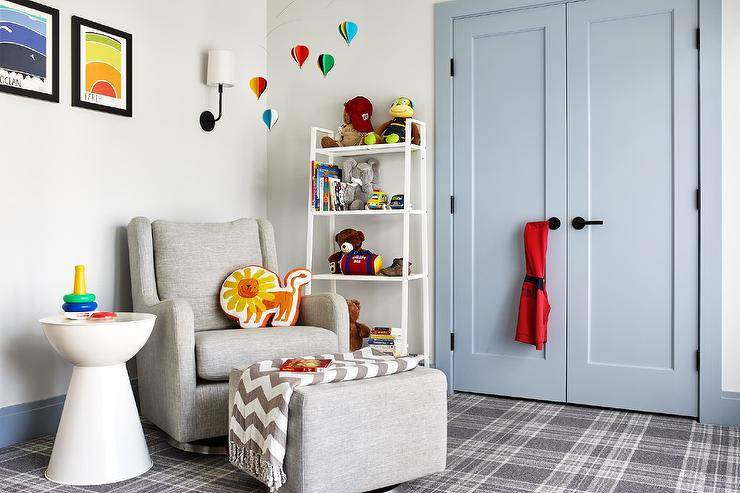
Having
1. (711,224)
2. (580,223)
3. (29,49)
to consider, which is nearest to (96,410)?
(29,49)

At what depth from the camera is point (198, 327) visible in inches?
129

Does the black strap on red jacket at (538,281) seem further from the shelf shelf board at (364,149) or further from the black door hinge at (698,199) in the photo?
the shelf shelf board at (364,149)

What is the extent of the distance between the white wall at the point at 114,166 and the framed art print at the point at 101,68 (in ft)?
0.14

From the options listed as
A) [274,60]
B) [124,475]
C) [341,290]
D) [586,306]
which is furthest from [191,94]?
[586,306]

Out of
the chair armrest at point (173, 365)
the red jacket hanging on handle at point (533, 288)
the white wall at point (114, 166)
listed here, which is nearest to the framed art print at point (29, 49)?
the white wall at point (114, 166)

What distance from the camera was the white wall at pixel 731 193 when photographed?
3.28 m

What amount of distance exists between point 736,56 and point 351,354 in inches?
89.6

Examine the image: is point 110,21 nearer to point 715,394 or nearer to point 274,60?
point 274,60

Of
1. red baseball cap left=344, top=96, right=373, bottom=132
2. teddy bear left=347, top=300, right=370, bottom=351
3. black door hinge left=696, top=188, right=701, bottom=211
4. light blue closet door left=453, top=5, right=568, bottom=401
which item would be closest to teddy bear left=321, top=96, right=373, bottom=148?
red baseball cap left=344, top=96, right=373, bottom=132

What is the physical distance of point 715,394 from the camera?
332 cm

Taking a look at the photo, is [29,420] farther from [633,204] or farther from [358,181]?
[633,204]

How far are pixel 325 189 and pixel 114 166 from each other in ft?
3.75

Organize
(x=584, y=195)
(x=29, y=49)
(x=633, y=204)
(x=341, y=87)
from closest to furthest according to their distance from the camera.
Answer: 1. (x=29, y=49)
2. (x=633, y=204)
3. (x=584, y=195)
4. (x=341, y=87)

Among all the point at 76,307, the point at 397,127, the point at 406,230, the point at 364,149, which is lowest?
the point at 76,307
